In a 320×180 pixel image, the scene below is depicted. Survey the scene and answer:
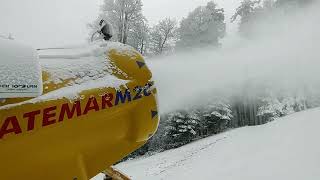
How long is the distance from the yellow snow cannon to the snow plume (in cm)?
2075

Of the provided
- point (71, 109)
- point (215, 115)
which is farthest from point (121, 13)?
point (71, 109)

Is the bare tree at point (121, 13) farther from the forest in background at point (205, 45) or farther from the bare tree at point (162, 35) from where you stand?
the bare tree at point (162, 35)

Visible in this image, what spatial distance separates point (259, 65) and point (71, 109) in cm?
3001

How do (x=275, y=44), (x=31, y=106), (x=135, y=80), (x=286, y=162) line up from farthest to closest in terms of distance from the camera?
(x=275, y=44) < (x=286, y=162) < (x=135, y=80) < (x=31, y=106)

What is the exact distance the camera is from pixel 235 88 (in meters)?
35.3

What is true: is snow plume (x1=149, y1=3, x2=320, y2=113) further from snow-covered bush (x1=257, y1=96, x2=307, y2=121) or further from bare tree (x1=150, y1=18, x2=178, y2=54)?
bare tree (x1=150, y1=18, x2=178, y2=54)

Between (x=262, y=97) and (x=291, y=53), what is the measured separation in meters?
6.12

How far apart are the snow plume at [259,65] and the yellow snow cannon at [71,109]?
20.7 meters

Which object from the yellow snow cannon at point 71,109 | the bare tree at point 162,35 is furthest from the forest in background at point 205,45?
the yellow snow cannon at point 71,109

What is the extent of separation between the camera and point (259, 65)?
102 feet

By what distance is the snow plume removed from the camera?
26.4 metres

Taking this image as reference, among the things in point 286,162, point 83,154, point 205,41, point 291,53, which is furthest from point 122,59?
point 205,41

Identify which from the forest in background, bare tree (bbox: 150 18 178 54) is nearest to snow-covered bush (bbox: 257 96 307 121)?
the forest in background

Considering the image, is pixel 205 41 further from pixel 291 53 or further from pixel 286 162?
pixel 286 162
